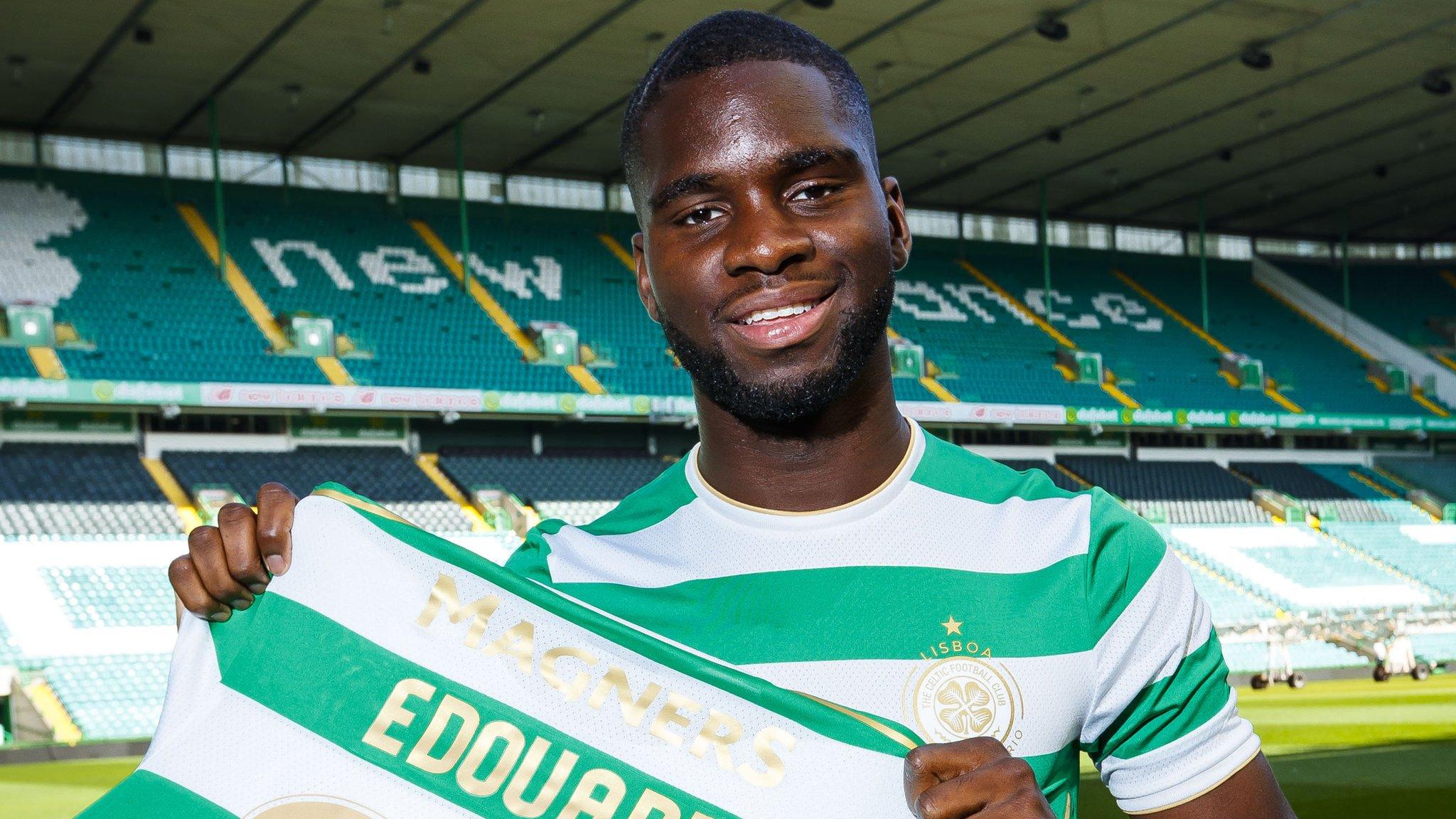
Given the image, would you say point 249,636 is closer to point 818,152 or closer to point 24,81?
point 818,152

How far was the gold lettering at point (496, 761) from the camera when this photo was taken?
1.79 meters

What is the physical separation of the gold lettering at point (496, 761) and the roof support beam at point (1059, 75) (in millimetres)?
22369

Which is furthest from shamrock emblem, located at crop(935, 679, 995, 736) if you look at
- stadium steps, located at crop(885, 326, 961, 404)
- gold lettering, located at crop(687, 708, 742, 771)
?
stadium steps, located at crop(885, 326, 961, 404)

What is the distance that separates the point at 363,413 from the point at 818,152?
24553mm

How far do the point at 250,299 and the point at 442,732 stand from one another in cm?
2492

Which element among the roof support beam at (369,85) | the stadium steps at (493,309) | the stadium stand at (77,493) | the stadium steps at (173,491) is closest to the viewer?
the stadium stand at (77,493)

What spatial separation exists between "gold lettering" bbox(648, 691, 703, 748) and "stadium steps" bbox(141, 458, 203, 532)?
20143mm

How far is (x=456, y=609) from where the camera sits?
1879 millimetres

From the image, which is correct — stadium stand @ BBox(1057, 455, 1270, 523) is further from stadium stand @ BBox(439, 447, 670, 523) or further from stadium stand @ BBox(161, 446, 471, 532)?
stadium stand @ BBox(161, 446, 471, 532)

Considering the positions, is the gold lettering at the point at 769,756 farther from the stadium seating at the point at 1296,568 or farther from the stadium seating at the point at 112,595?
the stadium seating at the point at 1296,568

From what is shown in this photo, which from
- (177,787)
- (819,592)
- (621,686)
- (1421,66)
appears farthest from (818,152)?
(1421,66)

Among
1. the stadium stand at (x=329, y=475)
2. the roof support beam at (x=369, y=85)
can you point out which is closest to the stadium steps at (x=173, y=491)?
the stadium stand at (x=329, y=475)

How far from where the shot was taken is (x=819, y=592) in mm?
1804

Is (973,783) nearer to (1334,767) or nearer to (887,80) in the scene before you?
(1334,767)
